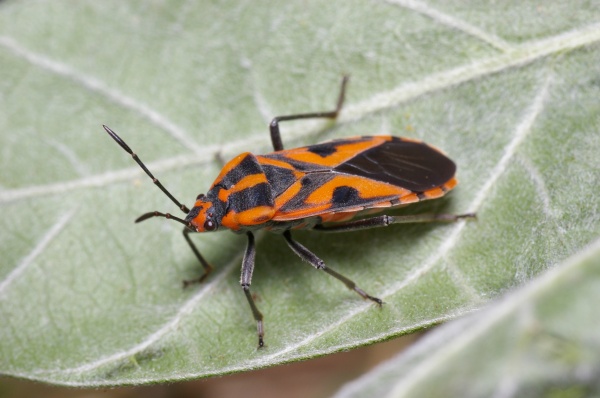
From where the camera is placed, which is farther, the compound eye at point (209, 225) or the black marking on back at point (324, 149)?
the black marking on back at point (324, 149)

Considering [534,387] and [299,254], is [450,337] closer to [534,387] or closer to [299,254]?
[534,387]

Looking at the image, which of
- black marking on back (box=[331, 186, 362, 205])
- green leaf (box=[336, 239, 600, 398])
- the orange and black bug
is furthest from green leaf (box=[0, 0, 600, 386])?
green leaf (box=[336, 239, 600, 398])

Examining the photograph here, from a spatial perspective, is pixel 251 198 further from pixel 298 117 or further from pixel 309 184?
pixel 298 117

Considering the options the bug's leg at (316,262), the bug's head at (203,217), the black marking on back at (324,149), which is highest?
the black marking on back at (324,149)

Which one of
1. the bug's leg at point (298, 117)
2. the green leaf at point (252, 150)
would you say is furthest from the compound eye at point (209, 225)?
the bug's leg at point (298, 117)

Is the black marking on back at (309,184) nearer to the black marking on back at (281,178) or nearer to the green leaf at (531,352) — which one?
the black marking on back at (281,178)

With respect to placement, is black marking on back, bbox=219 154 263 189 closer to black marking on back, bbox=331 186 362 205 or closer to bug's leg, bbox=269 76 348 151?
bug's leg, bbox=269 76 348 151
